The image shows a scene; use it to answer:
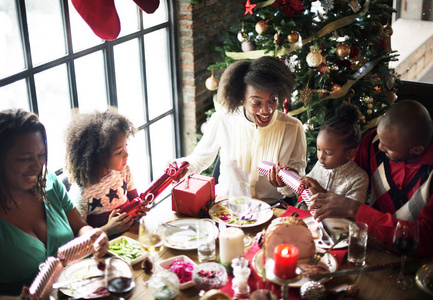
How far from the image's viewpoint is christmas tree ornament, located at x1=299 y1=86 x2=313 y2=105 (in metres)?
3.54

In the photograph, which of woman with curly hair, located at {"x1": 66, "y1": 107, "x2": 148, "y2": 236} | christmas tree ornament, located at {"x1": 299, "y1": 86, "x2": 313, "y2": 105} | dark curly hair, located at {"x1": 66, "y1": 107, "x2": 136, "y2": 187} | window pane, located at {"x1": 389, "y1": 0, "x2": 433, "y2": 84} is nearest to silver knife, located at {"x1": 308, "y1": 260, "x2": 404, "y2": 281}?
woman with curly hair, located at {"x1": 66, "y1": 107, "x2": 148, "y2": 236}

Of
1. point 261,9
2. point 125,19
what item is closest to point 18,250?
point 125,19

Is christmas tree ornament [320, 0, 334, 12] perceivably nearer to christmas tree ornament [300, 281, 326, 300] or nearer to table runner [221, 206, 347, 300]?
table runner [221, 206, 347, 300]

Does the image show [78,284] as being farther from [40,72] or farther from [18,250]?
[40,72]

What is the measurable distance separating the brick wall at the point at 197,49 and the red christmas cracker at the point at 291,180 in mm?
1818

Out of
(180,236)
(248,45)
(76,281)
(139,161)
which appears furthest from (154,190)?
(139,161)

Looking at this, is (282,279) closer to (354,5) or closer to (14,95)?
(14,95)

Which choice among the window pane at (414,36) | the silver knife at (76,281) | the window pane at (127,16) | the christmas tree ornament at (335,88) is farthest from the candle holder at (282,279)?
the window pane at (414,36)

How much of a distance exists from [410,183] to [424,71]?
14.5ft

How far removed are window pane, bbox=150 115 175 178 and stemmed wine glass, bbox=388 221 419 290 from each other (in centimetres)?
260

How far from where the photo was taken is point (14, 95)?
113 inches

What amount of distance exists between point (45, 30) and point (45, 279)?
1.70 meters

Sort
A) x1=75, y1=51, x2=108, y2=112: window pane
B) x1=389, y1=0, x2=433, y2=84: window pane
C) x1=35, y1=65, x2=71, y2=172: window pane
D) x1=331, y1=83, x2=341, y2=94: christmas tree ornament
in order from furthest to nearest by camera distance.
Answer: x1=389, y1=0, x2=433, y2=84: window pane
x1=331, y1=83, x2=341, y2=94: christmas tree ornament
x1=75, y1=51, x2=108, y2=112: window pane
x1=35, y1=65, x2=71, y2=172: window pane

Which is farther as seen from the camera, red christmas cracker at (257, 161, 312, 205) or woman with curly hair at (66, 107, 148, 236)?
woman with curly hair at (66, 107, 148, 236)
